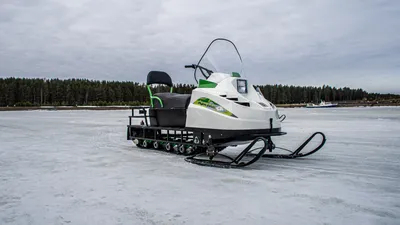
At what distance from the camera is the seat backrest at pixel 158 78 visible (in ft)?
26.5

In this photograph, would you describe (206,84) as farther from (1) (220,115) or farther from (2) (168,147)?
(2) (168,147)

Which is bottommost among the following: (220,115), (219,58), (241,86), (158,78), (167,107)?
(220,115)

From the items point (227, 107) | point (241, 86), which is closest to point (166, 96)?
point (241, 86)

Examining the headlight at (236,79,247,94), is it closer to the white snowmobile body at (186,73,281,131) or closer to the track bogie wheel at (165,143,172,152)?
the white snowmobile body at (186,73,281,131)

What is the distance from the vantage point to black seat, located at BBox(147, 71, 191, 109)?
7203mm

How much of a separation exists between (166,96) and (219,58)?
1570 millimetres

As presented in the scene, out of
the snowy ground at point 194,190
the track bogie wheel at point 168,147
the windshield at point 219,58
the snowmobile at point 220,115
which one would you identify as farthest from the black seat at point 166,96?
the snowy ground at point 194,190

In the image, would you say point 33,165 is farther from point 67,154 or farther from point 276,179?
point 276,179

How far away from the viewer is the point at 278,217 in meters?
2.97

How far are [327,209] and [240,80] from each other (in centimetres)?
334

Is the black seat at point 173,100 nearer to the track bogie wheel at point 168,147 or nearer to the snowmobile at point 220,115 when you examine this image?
the snowmobile at point 220,115

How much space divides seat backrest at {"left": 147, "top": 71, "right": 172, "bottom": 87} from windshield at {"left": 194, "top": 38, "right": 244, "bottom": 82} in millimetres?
1547

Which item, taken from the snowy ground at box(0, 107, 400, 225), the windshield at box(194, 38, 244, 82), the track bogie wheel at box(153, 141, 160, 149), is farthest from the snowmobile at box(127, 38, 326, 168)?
the snowy ground at box(0, 107, 400, 225)

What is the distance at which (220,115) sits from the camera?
18.8ft
